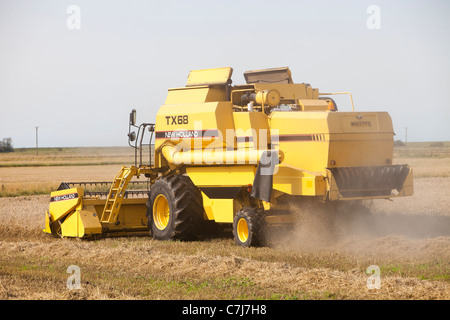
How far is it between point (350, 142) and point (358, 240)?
5.57 ft

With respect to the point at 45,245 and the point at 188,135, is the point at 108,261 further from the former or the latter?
the point at 188,135

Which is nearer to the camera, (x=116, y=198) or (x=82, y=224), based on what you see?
(x=82, y=224)

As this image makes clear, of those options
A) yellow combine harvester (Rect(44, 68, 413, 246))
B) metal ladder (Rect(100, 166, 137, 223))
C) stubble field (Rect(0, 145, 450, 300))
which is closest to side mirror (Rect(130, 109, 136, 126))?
yellow combine harvester (Rect(44, 68, 413, 246))

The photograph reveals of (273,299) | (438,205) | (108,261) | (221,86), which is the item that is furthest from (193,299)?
(438,205)

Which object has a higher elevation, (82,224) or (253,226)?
(253,226)

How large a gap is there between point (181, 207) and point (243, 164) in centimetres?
175

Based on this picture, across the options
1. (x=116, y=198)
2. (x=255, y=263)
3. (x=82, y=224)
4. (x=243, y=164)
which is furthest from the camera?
(x=116, y=198)

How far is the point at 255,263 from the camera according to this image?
9547 mm

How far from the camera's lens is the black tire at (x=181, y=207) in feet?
42.3

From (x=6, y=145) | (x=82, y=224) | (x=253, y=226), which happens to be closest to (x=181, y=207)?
(x=253, y=226)

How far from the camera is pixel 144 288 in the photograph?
8.27 meters

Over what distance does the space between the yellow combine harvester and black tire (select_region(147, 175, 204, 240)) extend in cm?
2

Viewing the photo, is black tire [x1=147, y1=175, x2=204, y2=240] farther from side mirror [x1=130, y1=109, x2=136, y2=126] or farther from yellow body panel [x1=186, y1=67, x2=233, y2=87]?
Answer: yellow body panel [x1=186, y1=67, x2=233, y2=87]

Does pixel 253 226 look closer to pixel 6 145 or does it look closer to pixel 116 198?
pixel 116 198
